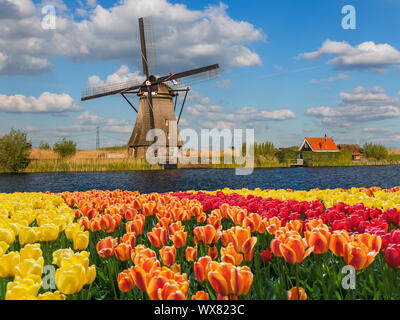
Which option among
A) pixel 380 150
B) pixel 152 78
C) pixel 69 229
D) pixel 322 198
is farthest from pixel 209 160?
pixel 69 229

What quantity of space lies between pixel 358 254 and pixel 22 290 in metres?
1.48

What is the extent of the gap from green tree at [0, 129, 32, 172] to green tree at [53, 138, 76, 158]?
165 inches

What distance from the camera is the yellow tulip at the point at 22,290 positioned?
138 centimetres

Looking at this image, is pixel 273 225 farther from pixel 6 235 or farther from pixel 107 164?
pixel 107 164

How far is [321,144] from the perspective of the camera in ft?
144

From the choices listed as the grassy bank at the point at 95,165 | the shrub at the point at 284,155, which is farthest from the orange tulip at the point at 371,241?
the shrub at the point at 284,155

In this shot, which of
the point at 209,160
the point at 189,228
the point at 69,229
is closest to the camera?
the point at 69,229

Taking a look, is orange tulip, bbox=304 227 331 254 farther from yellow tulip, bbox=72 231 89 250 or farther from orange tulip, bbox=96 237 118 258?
yellow tulip, bbox=72 231 89 250

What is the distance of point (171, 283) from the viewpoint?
1.35m

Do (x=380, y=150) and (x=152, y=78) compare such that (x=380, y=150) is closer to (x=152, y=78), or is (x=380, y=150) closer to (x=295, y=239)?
(x=152, y=78)

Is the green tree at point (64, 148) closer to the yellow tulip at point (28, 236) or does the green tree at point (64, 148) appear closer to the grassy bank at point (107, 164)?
the grassy bank at point (107, 164)
